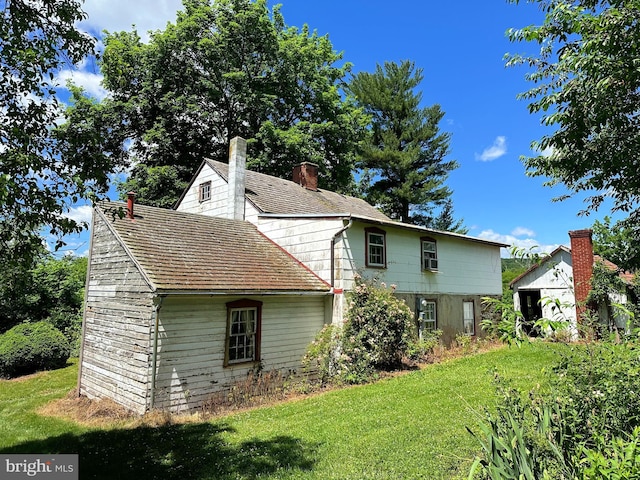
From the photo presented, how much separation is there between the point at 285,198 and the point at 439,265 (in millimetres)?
7488

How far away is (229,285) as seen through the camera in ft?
35.6

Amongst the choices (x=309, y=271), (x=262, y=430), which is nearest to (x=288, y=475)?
(x=262, y=430)

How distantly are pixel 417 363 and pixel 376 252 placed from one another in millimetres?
4084

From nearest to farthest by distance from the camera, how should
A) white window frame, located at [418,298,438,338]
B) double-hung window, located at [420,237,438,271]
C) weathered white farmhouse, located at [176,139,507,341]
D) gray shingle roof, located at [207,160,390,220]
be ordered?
weathered white farmhouse, located at [176,139,507,341] → white window frame, located at [418,298,438,338] → double-hung window, located at [420,237,438,271] → gray shingle roof, located at [207,160,390,220]

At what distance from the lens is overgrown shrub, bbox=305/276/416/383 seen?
12.1m

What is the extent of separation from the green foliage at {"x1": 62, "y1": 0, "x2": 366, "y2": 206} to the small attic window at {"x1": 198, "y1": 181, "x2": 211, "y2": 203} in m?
6.12

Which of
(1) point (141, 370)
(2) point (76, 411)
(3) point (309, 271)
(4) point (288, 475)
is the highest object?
(3) point (309, 271)

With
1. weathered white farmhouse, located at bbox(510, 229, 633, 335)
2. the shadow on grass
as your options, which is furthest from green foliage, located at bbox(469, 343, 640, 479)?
weathered white farmhouse, located at bbox(510, 229, 633, 335)

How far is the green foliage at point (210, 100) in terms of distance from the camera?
25.3 m

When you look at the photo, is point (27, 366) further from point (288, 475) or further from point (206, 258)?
point (288, 475)

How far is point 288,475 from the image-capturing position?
546 cm

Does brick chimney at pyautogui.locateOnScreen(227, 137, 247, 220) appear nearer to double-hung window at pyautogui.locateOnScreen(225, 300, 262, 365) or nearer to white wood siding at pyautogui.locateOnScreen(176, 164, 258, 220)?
white wood siding at pyautogui.locateOnScreen(176, 164, 258, 220)

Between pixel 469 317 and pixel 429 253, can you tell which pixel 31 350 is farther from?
pixel 469 317

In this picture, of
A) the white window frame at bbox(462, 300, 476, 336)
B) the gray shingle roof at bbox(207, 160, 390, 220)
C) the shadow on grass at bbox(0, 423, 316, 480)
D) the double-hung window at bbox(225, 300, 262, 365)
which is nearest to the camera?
the shadow on grass at bbox(0, 423, 316, 480)
